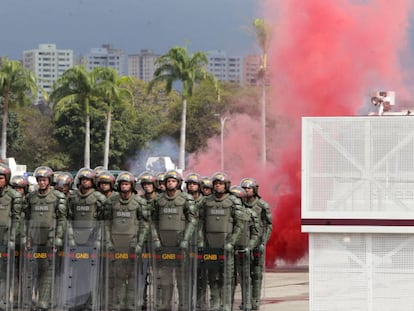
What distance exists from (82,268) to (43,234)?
2.46 ft

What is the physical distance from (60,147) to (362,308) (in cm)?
7441

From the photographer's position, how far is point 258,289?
16.6 metres

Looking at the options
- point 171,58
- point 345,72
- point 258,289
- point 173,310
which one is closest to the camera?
point 173,310

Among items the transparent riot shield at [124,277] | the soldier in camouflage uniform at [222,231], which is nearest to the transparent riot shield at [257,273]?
the soldier in camouflage uniform at [222,231]

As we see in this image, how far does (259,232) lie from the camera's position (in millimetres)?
17234

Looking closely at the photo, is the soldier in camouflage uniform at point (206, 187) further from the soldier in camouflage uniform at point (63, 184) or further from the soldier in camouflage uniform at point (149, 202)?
the soldier in camouflage uniform at point (63, 184)

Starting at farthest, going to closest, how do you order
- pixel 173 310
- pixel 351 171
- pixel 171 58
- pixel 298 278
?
pixel 171 58 < pixel 298 278 < pixel 173 310 < pixel 351 171

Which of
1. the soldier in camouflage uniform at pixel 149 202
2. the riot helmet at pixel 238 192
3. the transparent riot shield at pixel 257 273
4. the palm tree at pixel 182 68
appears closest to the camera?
the soldier in camouflage uniform at pixel 149 202

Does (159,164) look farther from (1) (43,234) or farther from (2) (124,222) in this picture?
(2) (124,222)

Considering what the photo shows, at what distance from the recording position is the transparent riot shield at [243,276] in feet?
52.1

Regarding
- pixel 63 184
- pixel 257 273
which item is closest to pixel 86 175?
pixel 63 184

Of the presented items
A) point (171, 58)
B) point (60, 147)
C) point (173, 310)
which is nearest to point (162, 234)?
point (173, 310)

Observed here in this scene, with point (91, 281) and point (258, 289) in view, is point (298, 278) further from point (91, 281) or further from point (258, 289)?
point (91, 281)

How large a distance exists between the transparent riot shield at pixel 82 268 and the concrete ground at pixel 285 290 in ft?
6.12
